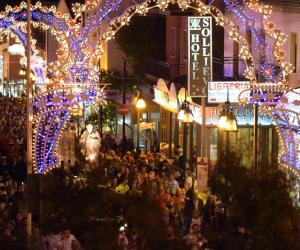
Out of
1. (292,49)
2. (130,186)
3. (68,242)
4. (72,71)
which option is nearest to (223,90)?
(130,186)

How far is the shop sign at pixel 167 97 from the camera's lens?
33.6 meters

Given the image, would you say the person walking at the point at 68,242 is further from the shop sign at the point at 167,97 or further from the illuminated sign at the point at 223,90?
the shop sign at the point at 167,97

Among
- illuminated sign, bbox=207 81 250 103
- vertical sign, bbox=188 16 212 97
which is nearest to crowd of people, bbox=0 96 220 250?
illuminated sign, bbox=207 81 250 103

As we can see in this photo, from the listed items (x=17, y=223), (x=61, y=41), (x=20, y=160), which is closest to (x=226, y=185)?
(x=17, y=223)

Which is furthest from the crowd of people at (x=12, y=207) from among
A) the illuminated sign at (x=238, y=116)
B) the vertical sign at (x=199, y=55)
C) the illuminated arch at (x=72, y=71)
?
the illuminated sign at (x=238, y=116)

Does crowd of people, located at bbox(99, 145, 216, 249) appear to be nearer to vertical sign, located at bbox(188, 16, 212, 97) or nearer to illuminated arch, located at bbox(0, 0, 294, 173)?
illuminated arch, located at bbox(0, 0, 294, 173)

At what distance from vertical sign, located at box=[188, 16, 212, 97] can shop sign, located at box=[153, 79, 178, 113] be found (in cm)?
416

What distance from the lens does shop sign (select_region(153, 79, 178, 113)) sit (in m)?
33.6

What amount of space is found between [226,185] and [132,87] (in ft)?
113

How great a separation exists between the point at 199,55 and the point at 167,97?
6.21m

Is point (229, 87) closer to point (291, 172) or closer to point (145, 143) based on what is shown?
point (291, 172)

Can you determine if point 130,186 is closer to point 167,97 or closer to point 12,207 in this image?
point 12,207

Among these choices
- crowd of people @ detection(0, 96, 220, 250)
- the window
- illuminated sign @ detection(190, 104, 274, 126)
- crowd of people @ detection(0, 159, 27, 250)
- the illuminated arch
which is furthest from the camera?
the window

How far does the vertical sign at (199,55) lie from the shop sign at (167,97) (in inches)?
164
